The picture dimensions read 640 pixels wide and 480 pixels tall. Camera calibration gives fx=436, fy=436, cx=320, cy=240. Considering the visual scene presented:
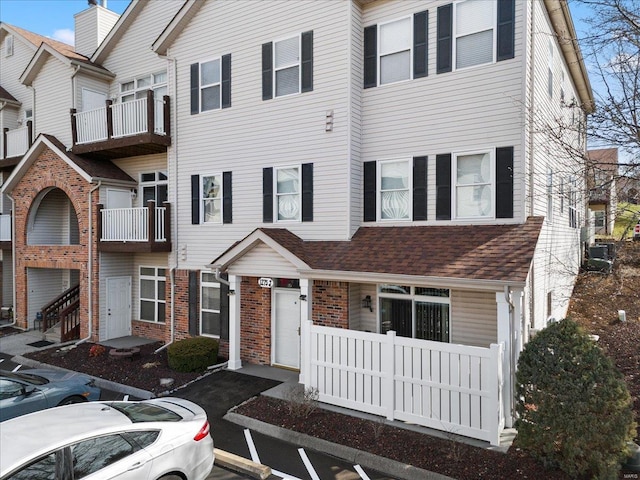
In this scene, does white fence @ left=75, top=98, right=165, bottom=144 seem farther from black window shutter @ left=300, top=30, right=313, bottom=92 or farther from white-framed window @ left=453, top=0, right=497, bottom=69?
white-framed window @ left=453, top=0, right=497, bottom=69

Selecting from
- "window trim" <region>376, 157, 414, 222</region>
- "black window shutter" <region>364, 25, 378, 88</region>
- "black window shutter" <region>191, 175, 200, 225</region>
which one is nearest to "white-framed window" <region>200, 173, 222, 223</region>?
"black window shutter" <region>191, 175, 200, 225</region>

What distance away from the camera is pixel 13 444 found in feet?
15.0

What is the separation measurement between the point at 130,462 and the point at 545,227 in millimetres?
10273

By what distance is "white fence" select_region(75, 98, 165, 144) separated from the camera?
14344 mm

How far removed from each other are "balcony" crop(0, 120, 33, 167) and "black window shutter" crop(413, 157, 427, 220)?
16.3 metres

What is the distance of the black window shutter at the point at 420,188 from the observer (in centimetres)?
1064

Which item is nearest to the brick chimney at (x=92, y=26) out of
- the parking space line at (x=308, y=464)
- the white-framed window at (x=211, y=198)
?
the white-framed window at (x=211, y=198)

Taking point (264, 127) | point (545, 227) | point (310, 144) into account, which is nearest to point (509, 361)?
point (545, 227)

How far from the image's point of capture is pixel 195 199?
1385 cm

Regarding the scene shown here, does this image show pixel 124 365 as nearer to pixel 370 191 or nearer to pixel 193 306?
pixel 193 306

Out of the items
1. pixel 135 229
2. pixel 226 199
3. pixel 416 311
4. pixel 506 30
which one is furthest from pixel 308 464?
pixel 135 229

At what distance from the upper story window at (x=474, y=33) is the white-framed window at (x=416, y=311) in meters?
5.32

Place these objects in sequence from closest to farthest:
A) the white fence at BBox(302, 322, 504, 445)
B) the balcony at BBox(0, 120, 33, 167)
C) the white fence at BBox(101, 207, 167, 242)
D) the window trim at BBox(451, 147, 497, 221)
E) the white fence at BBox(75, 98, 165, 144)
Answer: the white fence at BBox(302, 322, 504, 445), the window trim at BBox(451, 147, 497, 221), the white fence at BBox(101, 207, 167, 242), the white fence at BBox(75, 98, 165, 144), the balcony at BBox(0, 120, 33, 167)

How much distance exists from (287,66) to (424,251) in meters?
6.49
